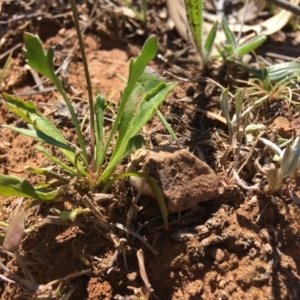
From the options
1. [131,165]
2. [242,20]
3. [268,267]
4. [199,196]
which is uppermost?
[242,20]

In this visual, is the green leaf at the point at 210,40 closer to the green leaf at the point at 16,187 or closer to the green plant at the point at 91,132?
the green plant at the point at 91,132

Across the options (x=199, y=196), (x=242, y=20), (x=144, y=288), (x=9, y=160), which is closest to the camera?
(x=144, y=288)

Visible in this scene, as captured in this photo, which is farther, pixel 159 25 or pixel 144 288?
pixel 159 25

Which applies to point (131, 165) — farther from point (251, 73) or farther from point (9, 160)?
point (251, 73)

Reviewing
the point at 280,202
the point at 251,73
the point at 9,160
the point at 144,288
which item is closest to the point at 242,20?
the point at 251,73

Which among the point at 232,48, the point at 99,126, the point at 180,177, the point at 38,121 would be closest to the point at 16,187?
the point at 38,121

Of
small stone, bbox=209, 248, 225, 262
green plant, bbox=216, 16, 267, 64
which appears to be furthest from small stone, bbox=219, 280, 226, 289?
green plant, bbox=216, 16, 267, 64

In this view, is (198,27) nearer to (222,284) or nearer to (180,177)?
(180,177)

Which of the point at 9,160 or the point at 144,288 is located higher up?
the point at 9,160
